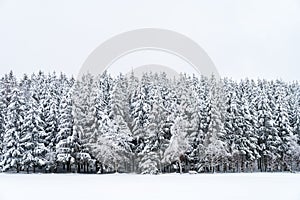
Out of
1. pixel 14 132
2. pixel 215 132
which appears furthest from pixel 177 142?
pixel 14 132

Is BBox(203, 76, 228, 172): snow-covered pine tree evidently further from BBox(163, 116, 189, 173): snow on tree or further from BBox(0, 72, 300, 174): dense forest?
BBox(163, 116, 189, 173): snow on tree

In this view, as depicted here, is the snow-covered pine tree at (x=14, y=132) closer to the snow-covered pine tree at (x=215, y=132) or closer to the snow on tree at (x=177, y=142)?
the snow on tree at (x=177, y=142)

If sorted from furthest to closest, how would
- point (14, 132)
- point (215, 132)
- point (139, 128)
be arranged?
point (139, 128)
point (215, 132)
point (14, 132)

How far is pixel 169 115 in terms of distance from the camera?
44.0 m

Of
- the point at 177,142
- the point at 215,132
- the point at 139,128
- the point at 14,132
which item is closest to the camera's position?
the point at 177,142

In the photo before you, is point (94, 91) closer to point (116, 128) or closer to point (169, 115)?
point (116, 128)

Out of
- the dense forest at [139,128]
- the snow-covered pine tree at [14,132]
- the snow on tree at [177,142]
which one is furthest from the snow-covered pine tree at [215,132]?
the snow-covered pine tree at [14,132]

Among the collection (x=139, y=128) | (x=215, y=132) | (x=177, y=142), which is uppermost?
(x=139, y=128)

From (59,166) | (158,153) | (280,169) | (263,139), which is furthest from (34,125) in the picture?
(280,169)

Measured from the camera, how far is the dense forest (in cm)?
4172

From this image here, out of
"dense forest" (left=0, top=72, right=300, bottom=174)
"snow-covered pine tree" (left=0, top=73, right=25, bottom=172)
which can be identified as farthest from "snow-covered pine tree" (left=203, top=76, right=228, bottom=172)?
"snow-covered pine tree" (left=0, top=73, right=25, bottom=172)

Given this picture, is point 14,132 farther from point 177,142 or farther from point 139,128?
point 177,142

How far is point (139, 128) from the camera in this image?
1738 inches

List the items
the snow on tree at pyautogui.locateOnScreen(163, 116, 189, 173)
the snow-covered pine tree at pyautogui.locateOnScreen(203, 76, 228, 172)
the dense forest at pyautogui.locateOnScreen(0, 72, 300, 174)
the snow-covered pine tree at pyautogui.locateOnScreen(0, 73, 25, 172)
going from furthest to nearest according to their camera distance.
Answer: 1. the snow-covered pine tree at pyautogui.locateOnScreen(203, 76, 228, 172)
2. the dense forest at pyautogui.locateOnScreen(0, 72, 300, 174)
3. the snow-covered pine tree at pyautogui.locateOnScreen(0, 73, 25, 172)
4. the snow on tree at pyautogui.locateOnScreen(163, 116, 189, 173)
